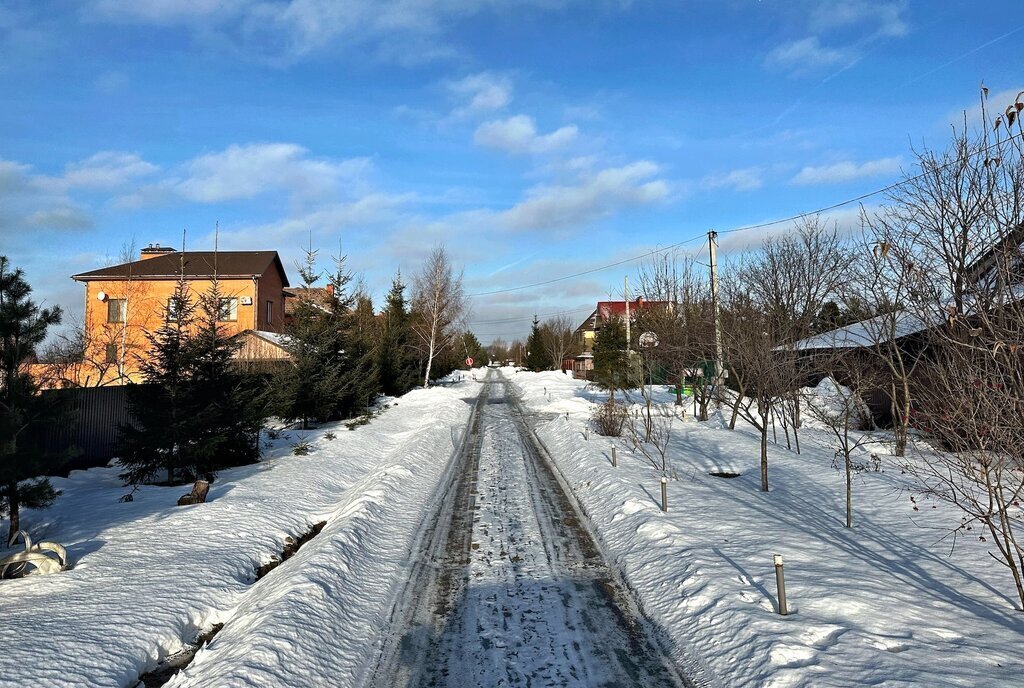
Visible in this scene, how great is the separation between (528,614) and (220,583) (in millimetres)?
4192

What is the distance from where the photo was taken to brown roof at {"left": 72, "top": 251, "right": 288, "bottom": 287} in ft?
103

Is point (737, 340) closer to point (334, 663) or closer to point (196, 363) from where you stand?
point (334, 663)

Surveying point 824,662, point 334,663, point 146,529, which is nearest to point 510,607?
point 334,663

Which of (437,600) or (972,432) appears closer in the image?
(972,432)

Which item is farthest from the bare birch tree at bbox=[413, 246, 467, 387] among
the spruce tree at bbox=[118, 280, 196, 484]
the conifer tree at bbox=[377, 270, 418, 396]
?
the spruce tree at bbox=[118, 280, 196, 484]

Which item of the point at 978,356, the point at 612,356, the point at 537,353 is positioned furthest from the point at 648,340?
the point at 537,353

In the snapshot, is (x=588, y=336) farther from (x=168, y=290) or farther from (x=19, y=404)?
(x=19, y=404)

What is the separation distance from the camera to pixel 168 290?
105 feet

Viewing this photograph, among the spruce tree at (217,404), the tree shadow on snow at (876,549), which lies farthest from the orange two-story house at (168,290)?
the tree shadow on snow at (876,549)

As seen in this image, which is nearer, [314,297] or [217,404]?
[217,404]

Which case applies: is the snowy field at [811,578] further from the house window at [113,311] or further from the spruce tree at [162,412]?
the house window at [113,311]

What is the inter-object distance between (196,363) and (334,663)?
9.65 meters

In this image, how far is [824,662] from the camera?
5.12 metres

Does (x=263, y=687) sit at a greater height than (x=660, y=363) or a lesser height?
lesser
